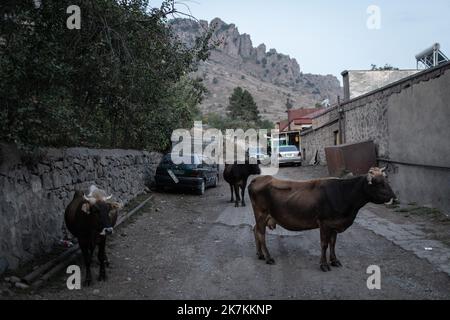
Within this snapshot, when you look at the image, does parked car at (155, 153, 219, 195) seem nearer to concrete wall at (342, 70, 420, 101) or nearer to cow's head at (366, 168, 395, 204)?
cow's head at (366, 168, 395, 204)

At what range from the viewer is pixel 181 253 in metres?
8.09

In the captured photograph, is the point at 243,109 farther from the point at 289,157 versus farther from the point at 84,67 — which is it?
the point at 84,67

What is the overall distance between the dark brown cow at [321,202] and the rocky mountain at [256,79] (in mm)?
79593

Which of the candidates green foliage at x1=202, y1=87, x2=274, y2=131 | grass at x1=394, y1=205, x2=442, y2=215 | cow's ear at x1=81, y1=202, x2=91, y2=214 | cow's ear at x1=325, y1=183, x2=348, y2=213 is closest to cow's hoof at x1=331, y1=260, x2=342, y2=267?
cow's ear at x1=325, y1=183, x2=348, y2=213

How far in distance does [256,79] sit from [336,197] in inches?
6138

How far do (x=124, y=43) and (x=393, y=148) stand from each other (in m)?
9.62

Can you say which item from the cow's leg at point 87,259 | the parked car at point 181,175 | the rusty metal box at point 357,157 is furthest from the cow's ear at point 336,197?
the parked car at point 181,175

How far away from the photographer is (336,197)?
6957 mm

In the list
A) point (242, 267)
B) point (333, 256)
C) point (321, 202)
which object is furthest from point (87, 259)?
point (333, 256)

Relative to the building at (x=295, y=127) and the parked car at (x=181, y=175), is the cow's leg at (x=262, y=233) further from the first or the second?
the building at (x=295, y=127)
